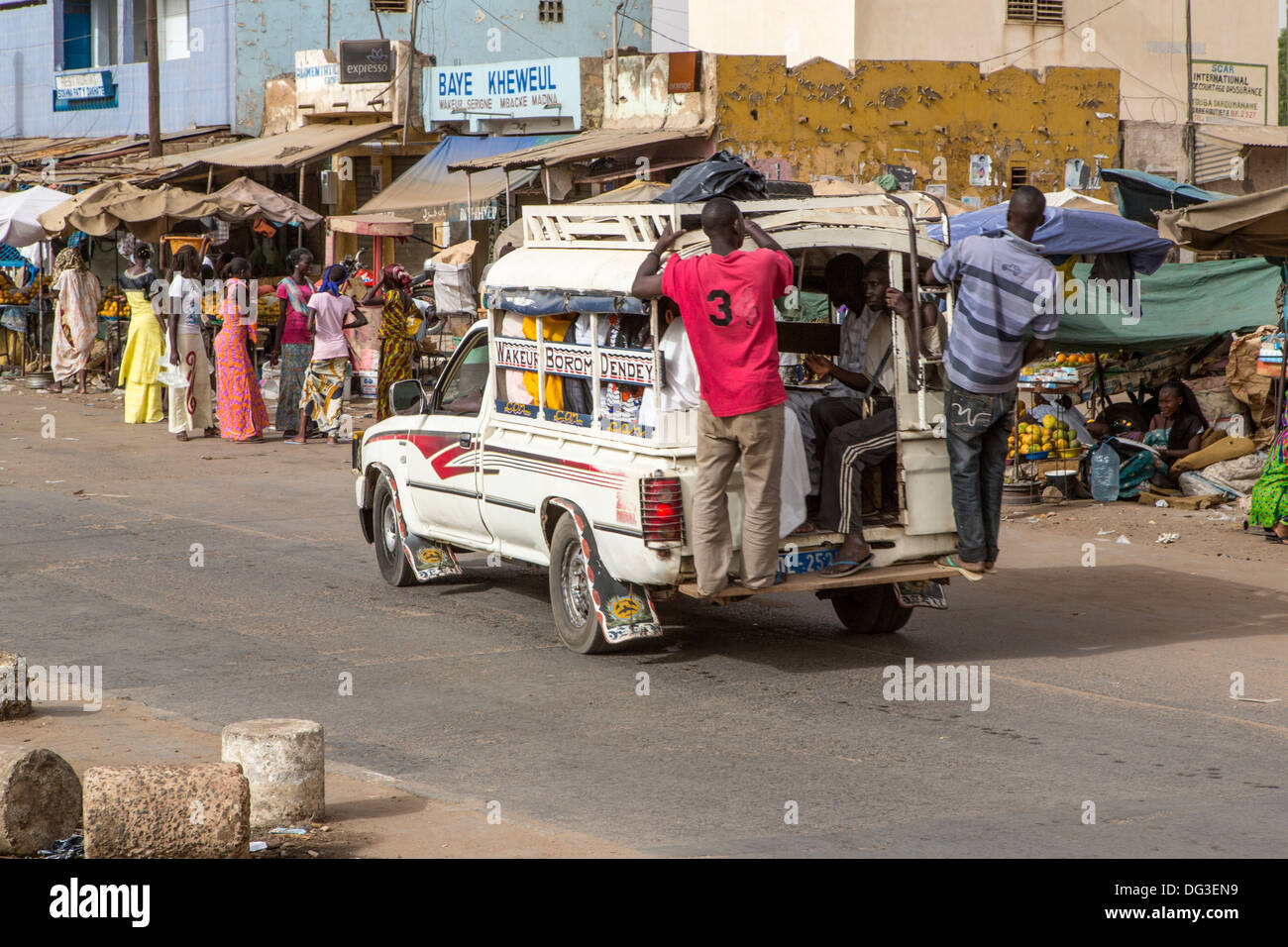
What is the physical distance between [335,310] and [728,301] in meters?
10.7

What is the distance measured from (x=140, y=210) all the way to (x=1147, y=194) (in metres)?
13.6

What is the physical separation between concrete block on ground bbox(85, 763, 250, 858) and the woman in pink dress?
13.0 metres

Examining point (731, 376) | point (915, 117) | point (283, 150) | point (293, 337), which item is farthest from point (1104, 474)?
point (283, 150)

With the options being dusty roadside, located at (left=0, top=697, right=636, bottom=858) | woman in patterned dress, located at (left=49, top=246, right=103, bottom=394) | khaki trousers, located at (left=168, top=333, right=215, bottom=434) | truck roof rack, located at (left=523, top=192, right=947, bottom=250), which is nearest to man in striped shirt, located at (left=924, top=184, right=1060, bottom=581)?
truck roof rack, located at (left=523, top=192, right=947, bottom=250)

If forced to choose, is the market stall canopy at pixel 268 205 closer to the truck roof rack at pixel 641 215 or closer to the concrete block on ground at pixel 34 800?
the truck roof rack at pixel 641 215

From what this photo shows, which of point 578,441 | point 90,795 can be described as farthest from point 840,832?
point 578,441

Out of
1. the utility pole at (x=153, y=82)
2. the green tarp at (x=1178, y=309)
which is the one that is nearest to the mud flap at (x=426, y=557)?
the green tarp at (x=1178, y=309)

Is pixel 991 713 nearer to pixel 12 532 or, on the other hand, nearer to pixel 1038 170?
pixel 12 532

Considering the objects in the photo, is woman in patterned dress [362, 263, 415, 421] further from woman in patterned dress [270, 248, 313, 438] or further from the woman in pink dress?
the woman in pink dress

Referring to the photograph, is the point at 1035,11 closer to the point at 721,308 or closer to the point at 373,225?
the point at 373,225

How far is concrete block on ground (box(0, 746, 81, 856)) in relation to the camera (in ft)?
16.6

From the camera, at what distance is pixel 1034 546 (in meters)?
11.8

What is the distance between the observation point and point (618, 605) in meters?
7.78

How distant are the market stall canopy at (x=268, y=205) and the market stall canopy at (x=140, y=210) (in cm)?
11
